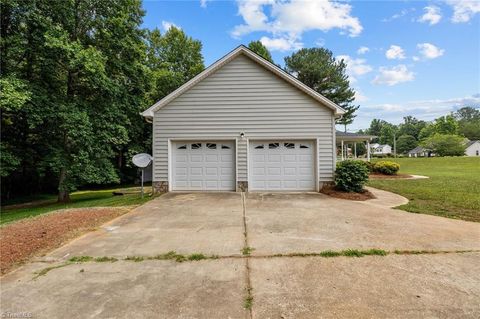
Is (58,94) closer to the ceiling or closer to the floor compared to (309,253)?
closer to the ceiling

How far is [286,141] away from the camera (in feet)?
32.7

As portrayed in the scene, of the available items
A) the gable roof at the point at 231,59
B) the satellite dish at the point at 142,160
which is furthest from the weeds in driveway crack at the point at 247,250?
the gable roof at the point at 231,59

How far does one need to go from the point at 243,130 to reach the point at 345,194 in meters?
4.51

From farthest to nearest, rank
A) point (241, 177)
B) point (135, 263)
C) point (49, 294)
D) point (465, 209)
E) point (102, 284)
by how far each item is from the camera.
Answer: point (241, 177)
point (465, 209)
point (135, 263)
point (102, 284)
point (49, 294)

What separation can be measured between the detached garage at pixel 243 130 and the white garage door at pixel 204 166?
0.04 m

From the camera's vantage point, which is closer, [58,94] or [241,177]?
[241,177]

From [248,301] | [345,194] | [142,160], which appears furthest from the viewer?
[142,160]

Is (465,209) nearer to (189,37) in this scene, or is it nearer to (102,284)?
(102,284)

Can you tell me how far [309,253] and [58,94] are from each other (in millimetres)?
13391

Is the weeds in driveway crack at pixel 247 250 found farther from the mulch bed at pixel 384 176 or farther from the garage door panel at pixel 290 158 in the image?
the mulch bed at pixel 384 176

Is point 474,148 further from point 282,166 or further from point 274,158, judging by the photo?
point 274,158

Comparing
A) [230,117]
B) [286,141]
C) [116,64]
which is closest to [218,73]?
[230,117]

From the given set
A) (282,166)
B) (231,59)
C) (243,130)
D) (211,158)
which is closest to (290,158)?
(282,166)

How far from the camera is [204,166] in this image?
33.1 feet
